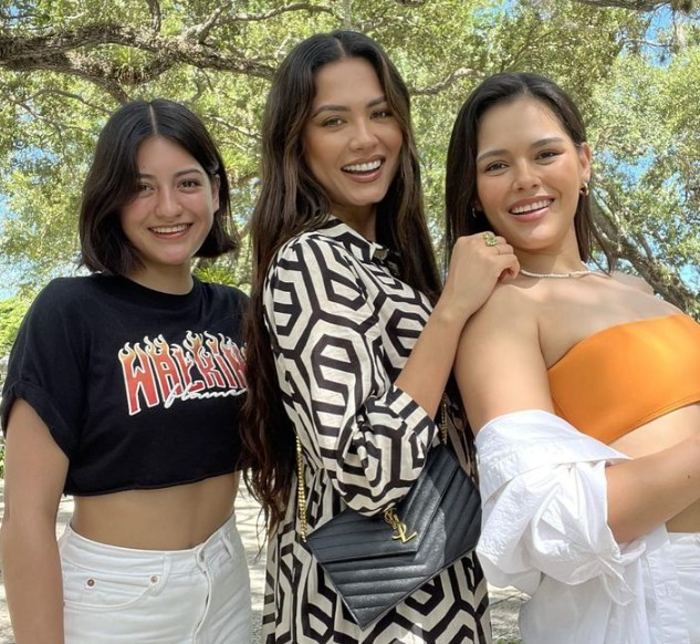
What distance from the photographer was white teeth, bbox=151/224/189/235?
6.34 feet

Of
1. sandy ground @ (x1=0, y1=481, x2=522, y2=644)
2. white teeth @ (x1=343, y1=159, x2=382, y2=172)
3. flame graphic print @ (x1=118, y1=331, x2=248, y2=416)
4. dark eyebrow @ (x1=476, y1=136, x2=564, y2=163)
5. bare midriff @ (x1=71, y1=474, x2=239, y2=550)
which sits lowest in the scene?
sandy ground @ (x1=0, y1=481, x2=522, y2=644)

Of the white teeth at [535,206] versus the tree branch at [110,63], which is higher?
the tree branch at [110,63]

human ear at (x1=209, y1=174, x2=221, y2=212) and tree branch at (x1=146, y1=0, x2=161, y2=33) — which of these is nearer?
human ear at (x1=209, y1=174, x2=221, y2=212)

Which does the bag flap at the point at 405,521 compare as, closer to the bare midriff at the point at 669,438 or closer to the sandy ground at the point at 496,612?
the bare midriff at the point at 669,438

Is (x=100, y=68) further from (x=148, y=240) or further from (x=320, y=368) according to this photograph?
(x=320, y=368)

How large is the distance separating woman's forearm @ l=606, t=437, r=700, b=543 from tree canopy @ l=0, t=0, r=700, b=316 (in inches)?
233

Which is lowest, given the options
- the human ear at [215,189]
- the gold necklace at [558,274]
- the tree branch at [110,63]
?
the gold necklace at [558,274]

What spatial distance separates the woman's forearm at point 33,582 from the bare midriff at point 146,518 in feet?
0.33

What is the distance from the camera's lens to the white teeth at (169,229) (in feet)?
6.34

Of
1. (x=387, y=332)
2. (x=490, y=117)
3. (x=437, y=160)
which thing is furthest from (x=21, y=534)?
(x=437, y=160)

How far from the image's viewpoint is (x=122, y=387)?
1.75 meters

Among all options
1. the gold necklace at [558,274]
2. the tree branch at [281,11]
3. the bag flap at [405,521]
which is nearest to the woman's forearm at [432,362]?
the bag flap at [405,521]

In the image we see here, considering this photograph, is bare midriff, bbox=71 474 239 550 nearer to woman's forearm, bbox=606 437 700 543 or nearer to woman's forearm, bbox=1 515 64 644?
woman's forearm, bbox=1 515 64 644

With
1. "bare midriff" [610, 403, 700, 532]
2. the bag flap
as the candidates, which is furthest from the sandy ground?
"bare midriff" [610, 403, 700, 532]
